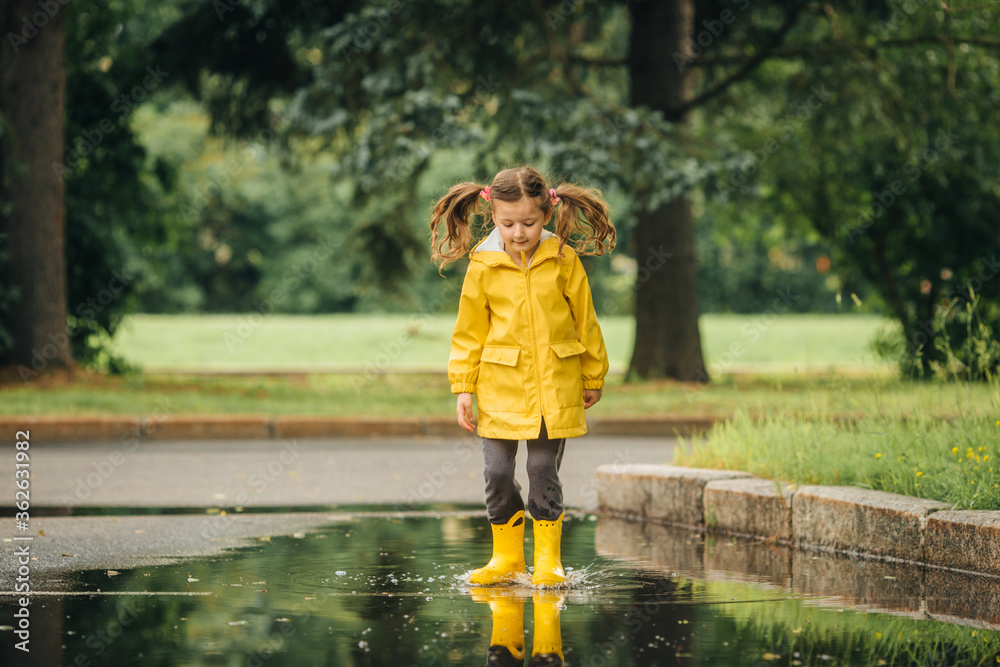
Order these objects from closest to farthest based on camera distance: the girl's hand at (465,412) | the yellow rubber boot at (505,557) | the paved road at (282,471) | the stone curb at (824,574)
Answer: the stone curb at (824,574) < the girl's hand at (465,412) < the yellow rubber boot at (505,557) < the paved road at (282,471)

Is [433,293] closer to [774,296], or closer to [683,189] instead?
[774,296]

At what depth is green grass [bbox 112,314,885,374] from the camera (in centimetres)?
2430

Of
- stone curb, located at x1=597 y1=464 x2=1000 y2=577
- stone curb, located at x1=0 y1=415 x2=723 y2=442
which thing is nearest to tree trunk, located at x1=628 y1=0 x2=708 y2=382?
stone curb, located at x1=0 y1=415 x2=723 y2=442

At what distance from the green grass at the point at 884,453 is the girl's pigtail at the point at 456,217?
222 centimetres

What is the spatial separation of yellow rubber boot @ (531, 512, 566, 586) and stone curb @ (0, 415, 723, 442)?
6.31 m

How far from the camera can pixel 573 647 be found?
3889 millimetres

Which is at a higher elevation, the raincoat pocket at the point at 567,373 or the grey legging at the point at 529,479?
the raincoat pocket at the point at 567,373

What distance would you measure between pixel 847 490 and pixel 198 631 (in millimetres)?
3139

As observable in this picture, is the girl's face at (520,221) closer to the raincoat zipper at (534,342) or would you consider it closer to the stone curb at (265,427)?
the raincoat zipper at (534,342)

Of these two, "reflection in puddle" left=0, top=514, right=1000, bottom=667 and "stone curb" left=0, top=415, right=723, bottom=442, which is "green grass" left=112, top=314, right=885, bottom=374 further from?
"reflection in puddle" left=0, top=514, right=1000, bottom=667

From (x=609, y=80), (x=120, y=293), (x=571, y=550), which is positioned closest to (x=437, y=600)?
(x=571, y=550)

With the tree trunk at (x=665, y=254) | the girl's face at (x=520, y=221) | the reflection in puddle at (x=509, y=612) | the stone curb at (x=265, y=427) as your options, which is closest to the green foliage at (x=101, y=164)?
the stone curb at (x=265, y=427)

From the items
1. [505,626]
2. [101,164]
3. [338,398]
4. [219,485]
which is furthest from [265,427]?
[505,626]

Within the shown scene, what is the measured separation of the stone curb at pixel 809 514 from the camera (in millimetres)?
5199
